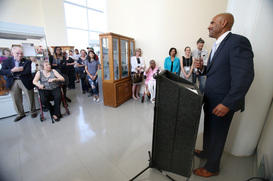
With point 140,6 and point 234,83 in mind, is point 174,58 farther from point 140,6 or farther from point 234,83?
point 234,83

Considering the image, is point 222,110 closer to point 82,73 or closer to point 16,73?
point 16,73

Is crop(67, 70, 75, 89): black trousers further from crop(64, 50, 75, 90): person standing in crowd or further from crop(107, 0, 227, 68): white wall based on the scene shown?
crop(107, 0, 227, 68): white wall

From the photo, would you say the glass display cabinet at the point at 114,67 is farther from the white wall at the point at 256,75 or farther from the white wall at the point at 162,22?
the white wall at the point at 256,75

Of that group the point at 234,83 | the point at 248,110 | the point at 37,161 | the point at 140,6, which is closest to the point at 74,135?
the point at 37,161

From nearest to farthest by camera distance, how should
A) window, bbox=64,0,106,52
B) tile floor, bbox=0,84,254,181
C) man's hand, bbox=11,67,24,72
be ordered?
tile floor, bbox=0,84,254,181 < man's hand, bbox=11,67,24,72 < window, bbox=64,0,106,52

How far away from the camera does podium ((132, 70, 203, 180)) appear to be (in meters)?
1.10

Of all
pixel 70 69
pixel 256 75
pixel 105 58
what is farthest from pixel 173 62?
pixel 70 69

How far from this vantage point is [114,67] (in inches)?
138

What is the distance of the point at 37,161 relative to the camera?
178 cm

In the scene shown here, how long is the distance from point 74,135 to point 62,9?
27.7ft

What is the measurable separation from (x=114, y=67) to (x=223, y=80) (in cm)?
280

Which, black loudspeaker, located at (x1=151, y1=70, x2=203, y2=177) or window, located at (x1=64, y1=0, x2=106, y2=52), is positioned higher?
window, located at (x1=64, y1=0, x2=106, y2=52)

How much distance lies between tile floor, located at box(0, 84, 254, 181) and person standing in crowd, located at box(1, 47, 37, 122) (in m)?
0.38

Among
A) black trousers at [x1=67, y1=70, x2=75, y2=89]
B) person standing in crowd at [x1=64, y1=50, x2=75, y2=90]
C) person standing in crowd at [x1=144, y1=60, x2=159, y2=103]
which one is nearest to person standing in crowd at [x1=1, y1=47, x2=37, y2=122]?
person standing in crowd at [x1=64, y1=50, x2=75, y2=90]
